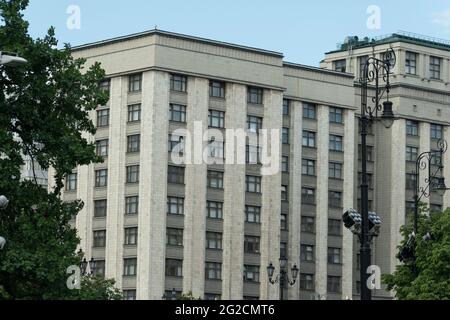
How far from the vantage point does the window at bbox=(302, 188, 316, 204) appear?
114m

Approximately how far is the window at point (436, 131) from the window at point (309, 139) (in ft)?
42.1

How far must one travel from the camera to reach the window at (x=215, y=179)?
107 metres

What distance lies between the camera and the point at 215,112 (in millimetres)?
107562

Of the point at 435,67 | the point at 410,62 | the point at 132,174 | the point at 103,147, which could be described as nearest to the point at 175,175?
the point at 132,174

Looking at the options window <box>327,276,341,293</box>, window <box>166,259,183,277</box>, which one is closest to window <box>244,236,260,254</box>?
window <box>166,259,183,277</box>

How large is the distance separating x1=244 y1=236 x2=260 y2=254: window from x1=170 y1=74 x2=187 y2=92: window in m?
12.3

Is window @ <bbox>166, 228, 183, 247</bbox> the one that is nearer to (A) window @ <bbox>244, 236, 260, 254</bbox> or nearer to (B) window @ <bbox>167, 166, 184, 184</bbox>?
(B) window @ <bbox>167, 166, 184, 184</bbox>

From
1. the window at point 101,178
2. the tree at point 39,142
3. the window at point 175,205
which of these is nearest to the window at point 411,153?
the window at point 175,205

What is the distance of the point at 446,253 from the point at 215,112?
4198cm

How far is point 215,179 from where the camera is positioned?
107125mm
